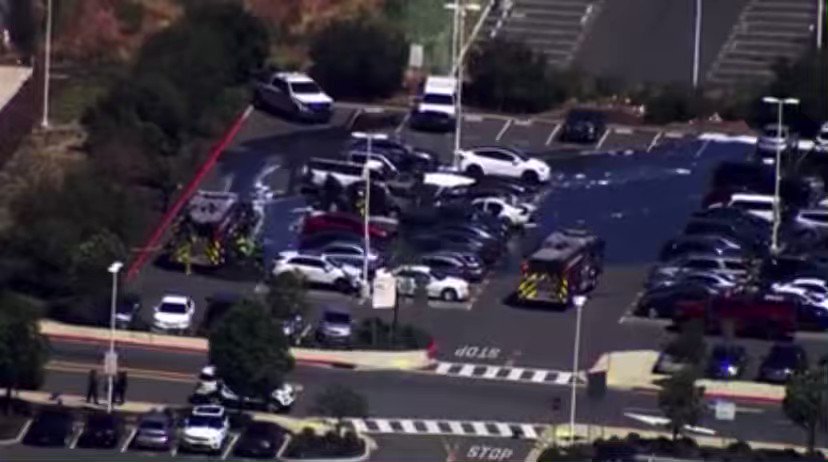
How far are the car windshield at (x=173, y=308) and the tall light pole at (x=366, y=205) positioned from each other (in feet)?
2.41

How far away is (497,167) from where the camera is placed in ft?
46.5

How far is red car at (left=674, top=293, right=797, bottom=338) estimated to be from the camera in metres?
12.4

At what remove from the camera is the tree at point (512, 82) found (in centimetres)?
1503

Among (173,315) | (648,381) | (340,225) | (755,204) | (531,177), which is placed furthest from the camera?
(531,177)

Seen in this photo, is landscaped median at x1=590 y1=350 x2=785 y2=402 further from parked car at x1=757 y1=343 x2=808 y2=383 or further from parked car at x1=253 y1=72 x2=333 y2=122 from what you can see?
parked car at x1=253 y1=72 x2=333 y2=122

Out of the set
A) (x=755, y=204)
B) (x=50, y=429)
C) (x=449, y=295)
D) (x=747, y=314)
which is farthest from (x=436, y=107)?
(x=50, y=429)

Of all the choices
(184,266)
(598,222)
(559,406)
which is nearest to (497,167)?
(598,222)

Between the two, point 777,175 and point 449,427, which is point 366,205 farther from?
point 449,427

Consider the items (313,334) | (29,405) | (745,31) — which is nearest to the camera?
(29,405)

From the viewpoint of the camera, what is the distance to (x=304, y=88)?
14.9 metres

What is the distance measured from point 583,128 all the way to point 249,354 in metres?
3.74

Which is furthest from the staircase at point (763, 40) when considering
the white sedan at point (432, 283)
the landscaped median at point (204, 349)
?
the landscaped median at point (204, 349)

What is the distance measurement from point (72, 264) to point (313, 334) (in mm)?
823

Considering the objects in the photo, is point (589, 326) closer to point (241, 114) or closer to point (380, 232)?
point (380, 232)
